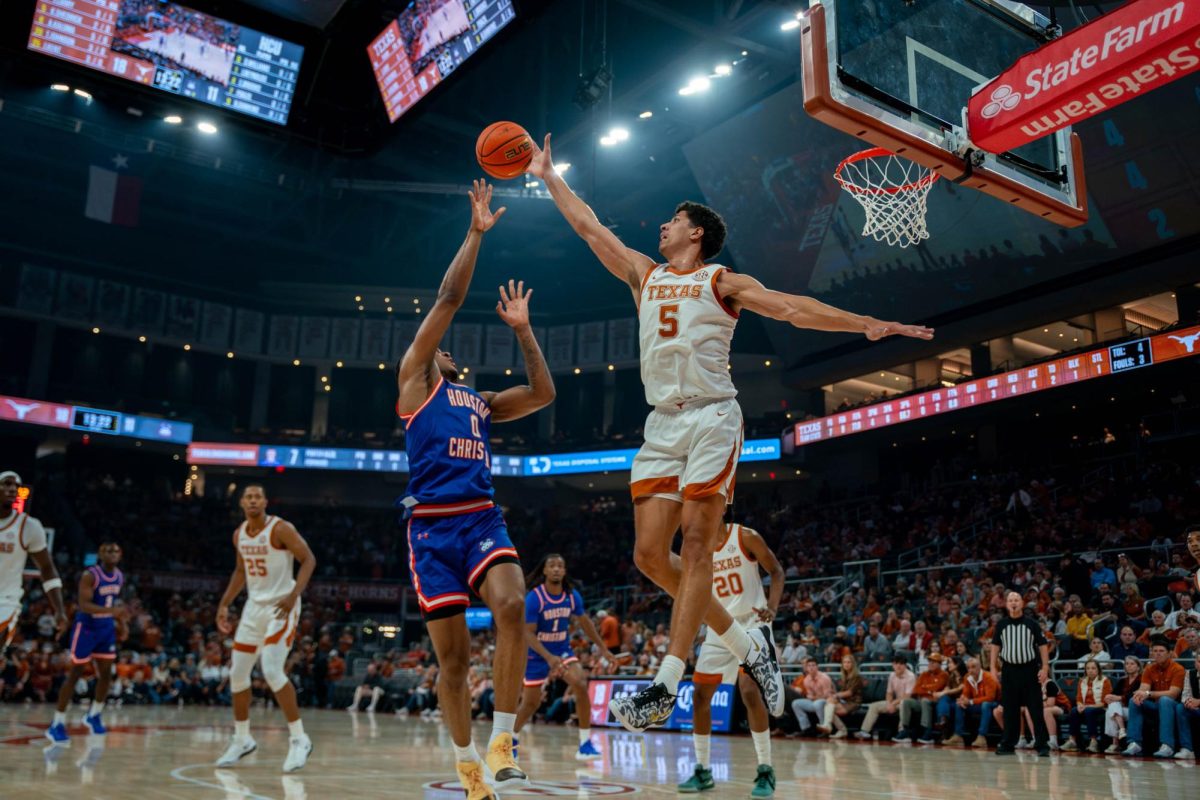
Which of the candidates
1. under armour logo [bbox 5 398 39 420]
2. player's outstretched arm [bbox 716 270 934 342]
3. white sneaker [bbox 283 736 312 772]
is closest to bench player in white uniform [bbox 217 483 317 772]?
white sneaker [bbox 283 736 312 772]

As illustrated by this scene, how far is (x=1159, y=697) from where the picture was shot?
10156mm

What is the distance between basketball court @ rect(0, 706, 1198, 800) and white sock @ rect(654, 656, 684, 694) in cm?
177

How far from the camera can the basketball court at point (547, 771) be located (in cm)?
572

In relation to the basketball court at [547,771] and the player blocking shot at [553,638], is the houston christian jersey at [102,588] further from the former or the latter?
the player blocking shot at [553,638]

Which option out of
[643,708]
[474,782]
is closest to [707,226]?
[643,708]

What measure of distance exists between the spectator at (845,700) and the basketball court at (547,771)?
142cm

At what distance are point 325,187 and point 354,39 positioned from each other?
24.1 ft

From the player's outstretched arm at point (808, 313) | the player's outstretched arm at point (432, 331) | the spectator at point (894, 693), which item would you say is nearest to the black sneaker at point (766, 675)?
the player's outstretched arm at point (808, 313)

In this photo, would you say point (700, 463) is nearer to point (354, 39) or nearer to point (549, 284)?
point (354, 39)

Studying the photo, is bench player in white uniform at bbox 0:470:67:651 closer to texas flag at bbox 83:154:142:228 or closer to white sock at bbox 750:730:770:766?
white sock at bbox 750:730:770:766

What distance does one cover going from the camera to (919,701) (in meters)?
12.8

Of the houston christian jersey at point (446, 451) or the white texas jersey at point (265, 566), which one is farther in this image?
the white texas jersey at point (265, 566)

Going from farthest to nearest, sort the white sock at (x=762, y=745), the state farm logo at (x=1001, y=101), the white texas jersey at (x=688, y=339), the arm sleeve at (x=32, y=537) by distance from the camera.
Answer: the arm sleeve at (x=32, y=537), the state farm logo at (x=1001, y=101), the white sock at (x=762, y=745), the white texas jersey at (x=688, y=339)

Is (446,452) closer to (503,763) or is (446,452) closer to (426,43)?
(503,763)
